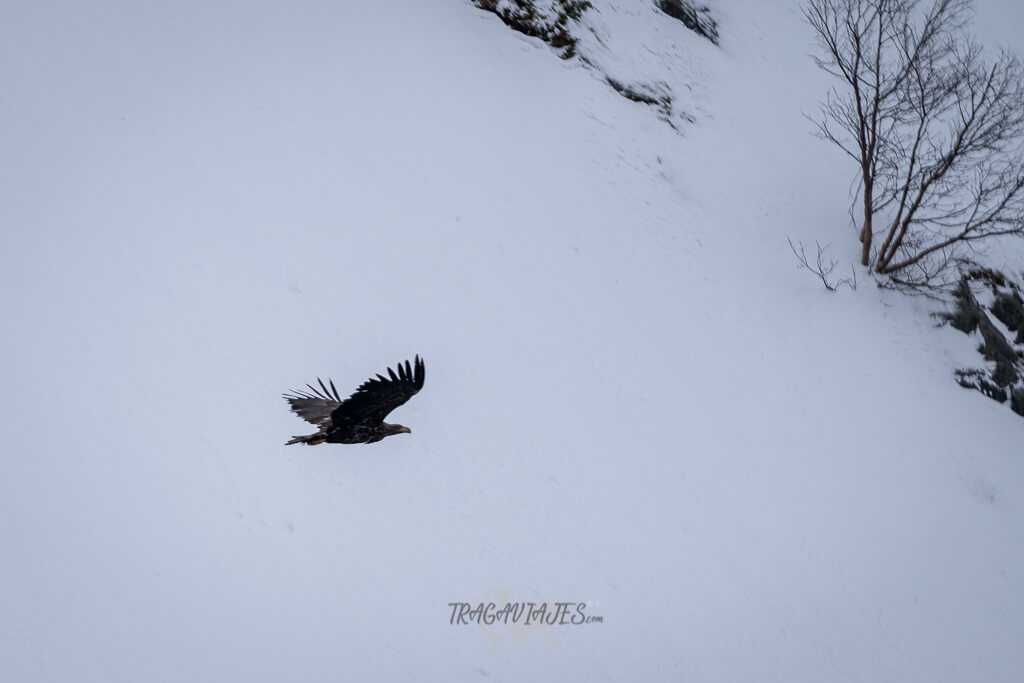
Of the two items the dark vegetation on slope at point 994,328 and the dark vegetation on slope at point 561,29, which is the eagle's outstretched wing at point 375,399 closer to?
the dark vegetation on slope at point 561,29

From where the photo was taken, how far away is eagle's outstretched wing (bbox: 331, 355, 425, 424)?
6.32 meters

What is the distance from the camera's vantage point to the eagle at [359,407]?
250 inches

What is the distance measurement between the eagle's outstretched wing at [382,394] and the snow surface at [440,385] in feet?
5.04

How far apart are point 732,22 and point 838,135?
4664mm

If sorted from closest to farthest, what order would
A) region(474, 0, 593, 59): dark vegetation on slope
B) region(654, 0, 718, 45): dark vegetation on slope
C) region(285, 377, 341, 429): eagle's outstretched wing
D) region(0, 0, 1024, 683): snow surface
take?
region(0, 0, 1024, 683): snow surface → region(285, 377, 341, 429): eagle's outstretched wing → region(474, 0, 593, 59): dark vegetation on slope → region(654, 0, 718, 45): dark vegetation on slope

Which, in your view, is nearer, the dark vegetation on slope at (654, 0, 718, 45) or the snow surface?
the snow surface

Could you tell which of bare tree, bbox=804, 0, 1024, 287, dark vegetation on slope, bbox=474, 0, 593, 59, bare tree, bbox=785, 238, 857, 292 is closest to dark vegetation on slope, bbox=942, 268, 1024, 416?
bare tree, bbox=804, 0, 1024, 287

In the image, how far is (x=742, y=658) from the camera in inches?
305

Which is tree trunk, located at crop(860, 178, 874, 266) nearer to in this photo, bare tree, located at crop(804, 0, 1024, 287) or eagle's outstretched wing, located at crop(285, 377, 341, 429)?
bare tree, located at crop(804, 0, 1024, 287)

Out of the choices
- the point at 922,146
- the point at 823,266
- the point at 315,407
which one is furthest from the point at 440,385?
the point at 922,146

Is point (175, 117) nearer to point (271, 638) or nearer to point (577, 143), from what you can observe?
point (577, 143)

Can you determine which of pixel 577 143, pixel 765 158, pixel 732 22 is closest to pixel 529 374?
pixel 577 143

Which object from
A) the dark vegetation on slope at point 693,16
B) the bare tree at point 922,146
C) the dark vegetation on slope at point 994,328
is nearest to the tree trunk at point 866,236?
the bare tree at point 922,146

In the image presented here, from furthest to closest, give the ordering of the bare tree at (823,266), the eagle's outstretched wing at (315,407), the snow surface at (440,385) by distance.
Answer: the bare tree at (823,266) → the eagle's outstretched wing at (315,407) → the snow surface at (440,385)
